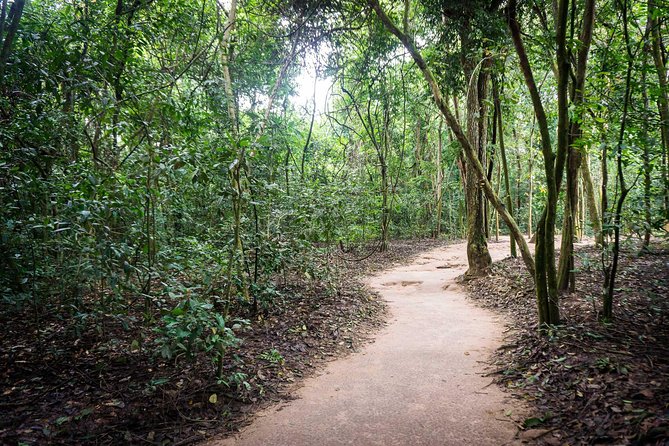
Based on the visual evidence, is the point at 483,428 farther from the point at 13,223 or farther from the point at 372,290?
the point at 372,290

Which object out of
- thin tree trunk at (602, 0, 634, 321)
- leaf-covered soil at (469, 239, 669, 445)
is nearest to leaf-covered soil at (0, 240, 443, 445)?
leaf-covered soil at (469, 239, 669, 445)

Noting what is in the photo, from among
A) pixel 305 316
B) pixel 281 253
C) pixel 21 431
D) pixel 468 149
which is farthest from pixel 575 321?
pixel 21 431

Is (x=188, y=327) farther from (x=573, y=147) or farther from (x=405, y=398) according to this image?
(x=573, y=147)

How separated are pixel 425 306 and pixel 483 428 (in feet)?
15.2

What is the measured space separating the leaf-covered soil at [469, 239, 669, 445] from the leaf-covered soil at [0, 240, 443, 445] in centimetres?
239

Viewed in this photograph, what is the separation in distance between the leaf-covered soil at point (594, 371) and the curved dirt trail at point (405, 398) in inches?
11.1

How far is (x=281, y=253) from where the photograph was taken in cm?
621

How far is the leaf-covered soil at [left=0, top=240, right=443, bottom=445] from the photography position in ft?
10.7

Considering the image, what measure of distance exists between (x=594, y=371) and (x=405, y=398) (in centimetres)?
183

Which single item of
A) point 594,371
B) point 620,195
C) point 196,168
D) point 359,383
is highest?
point 196,168

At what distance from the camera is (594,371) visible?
136 inches

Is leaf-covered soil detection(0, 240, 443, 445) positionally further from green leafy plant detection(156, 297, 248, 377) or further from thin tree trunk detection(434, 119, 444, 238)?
thin tree trunk detection(434, 119, 444, 238)

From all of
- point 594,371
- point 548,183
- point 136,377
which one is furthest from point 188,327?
point 548,183

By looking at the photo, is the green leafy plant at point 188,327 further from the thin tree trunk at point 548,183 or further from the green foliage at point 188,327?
the thin tree trunk at point 548,183
